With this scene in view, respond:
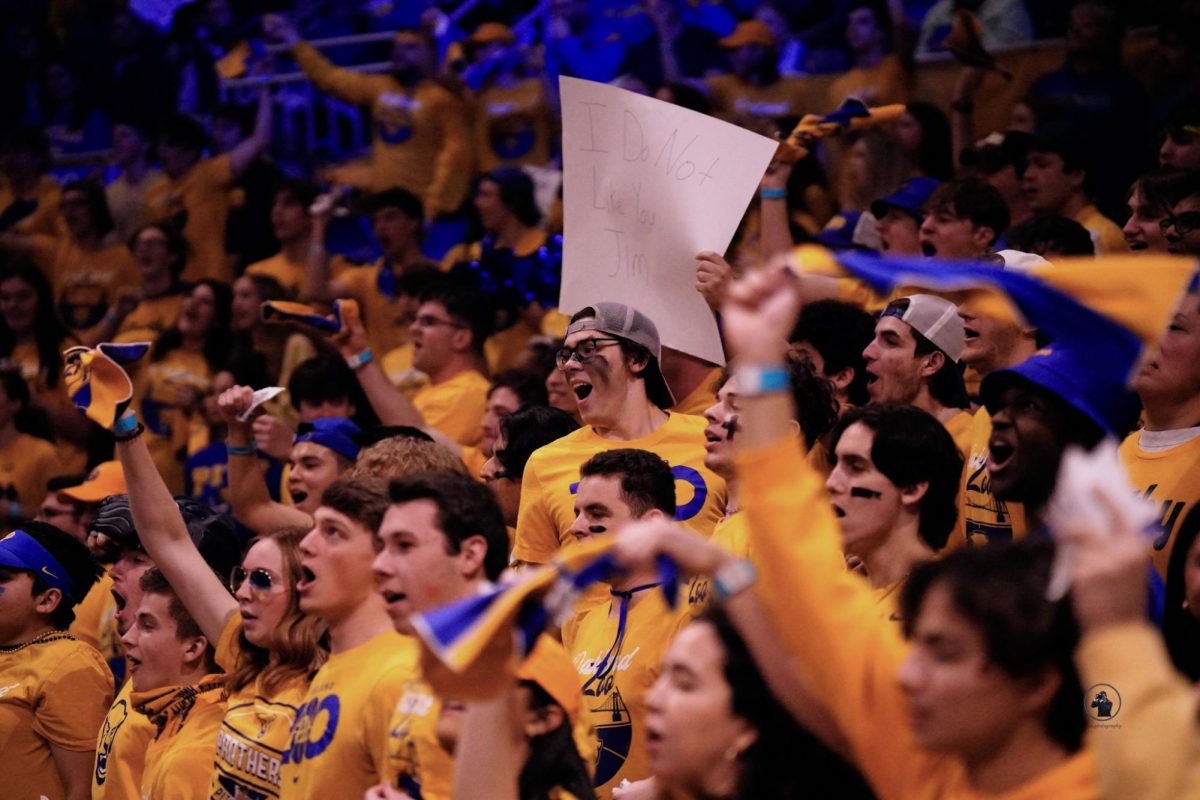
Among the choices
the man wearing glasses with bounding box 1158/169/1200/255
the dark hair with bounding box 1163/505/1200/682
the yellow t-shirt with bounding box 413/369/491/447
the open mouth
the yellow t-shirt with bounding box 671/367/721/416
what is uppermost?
the open mouth

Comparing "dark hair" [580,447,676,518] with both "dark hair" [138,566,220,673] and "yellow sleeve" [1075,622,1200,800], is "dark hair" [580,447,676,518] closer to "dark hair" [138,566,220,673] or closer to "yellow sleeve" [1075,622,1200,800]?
"dark hair" [138,566,220,673]

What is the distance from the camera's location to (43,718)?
19.6 feet

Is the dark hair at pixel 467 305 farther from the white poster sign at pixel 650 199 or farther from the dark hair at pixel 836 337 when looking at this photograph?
the dark hair at pixel 836 337

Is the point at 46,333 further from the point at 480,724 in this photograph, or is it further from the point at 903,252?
the point at 480,724

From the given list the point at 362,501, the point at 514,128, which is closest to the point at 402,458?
the point at 362,501

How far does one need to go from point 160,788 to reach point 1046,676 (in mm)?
3085

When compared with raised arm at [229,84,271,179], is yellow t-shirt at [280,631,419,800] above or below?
above

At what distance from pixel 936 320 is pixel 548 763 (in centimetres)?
263

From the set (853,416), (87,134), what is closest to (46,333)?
(87,134)

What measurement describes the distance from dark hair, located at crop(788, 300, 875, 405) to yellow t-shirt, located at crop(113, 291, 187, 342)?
215 inches

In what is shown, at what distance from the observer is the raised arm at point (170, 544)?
532cm

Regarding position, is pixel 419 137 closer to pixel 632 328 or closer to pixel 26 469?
pixel 26 469

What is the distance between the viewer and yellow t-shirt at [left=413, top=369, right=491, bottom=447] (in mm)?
7926

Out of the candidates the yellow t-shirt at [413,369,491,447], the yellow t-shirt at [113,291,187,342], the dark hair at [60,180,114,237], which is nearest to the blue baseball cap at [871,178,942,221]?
the yellow t-shirt at [413,369,491,447]
